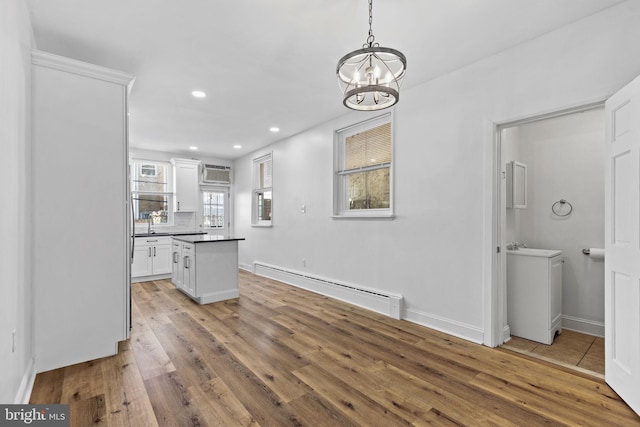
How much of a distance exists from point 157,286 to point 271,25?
4.71 m

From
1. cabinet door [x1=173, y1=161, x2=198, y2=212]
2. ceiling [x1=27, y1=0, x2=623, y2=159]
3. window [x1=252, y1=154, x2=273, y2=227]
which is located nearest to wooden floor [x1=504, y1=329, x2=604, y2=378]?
ceiling [x1=27, y1=0, x2=623, y2=159]

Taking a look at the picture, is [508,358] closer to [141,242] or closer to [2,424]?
[2,424]

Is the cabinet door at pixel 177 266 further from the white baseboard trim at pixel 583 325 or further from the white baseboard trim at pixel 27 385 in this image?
the white baseboard trim at pixel 583 325

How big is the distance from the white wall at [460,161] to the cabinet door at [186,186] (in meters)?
3.83

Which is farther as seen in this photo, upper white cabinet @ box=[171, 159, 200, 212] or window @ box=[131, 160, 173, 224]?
upper white cabinet @ box=[171, 159, 200, 212]

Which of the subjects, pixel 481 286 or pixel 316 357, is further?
pixel 481 286

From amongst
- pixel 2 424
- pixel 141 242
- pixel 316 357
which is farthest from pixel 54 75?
pixel 141 242

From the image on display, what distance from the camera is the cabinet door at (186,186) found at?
6625mm

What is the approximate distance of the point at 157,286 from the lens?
5309mm

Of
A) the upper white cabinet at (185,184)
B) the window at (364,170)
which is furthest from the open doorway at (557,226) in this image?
the upper white cabinet at (185,184)

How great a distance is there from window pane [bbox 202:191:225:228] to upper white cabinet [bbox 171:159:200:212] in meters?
0.54

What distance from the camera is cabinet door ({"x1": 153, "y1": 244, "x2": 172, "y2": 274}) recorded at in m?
5.87

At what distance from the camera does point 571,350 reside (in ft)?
9.33

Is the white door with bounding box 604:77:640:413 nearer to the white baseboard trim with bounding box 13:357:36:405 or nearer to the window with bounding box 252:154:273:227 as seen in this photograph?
the white baseboard trim with bounding box 13:357:36:405
